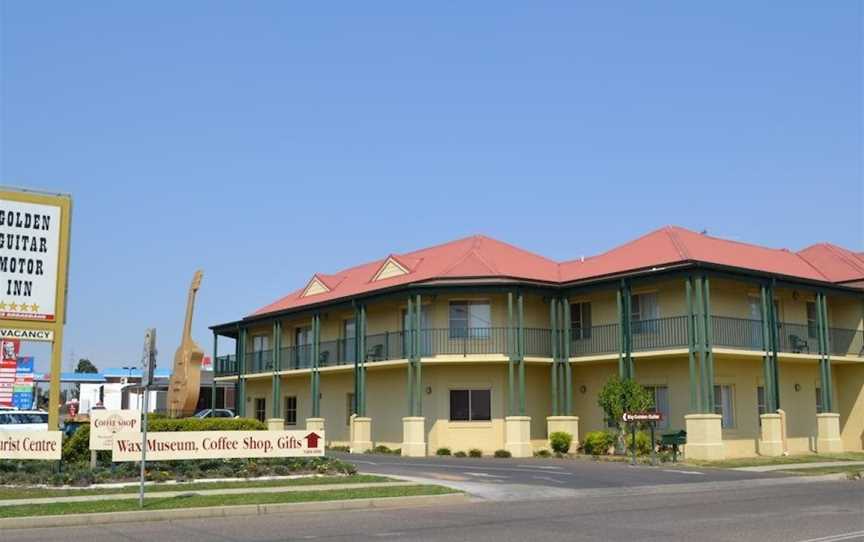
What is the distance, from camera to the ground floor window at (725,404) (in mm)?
31562

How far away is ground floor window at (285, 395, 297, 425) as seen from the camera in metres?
44.0

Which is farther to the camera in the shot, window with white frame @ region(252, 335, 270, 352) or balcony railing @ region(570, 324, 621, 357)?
window with white frame @ region(252, 335, 270, 352)

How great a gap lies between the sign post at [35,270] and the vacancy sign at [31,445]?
1.82 m

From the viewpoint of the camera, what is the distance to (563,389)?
34375 millimetres

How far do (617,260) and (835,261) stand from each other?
10549 mm

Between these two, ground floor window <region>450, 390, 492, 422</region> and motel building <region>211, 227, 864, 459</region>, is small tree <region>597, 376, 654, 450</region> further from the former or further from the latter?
ground floor window <region>450, 390, 492, 422</region>

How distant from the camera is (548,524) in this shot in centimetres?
1377

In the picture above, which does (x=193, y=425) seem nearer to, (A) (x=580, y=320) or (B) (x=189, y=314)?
(B) (x=189, y=314)

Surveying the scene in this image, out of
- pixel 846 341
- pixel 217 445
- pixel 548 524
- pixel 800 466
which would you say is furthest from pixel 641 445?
pixel 548 524

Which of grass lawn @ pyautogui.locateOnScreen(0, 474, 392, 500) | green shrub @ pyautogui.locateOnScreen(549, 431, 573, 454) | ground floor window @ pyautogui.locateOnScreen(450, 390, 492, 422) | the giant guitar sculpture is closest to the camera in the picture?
grass lawn @ pyautogui.locateOnScreen(0, 474, 392, 500)

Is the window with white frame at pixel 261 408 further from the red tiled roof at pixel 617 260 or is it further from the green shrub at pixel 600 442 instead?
the green shrub at pixel 600 442

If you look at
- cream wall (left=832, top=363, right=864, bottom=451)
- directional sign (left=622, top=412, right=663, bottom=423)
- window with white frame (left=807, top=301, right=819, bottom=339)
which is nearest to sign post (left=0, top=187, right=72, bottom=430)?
directional sign (left=622, top=412, right=663, bottom=423)

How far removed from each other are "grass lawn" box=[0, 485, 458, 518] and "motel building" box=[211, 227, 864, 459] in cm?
1401

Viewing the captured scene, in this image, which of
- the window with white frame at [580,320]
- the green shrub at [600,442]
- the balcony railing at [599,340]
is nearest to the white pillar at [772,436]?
the balcony railing at [599,340]
